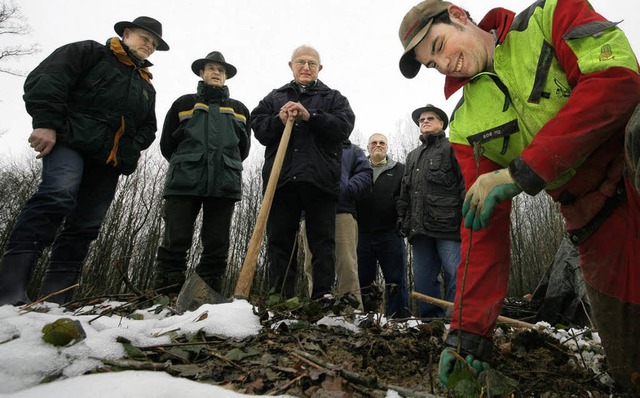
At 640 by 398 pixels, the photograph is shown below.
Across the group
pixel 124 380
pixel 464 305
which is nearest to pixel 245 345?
pixel 124 380

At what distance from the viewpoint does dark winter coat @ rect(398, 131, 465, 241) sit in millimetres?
3879

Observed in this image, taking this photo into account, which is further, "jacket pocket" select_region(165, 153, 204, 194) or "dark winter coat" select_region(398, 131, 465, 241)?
"dark winter coat" select_region(398, 131, 465, 241)

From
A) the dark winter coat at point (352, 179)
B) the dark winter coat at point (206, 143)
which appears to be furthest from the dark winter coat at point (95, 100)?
the dark winter coat at point (352, 179)

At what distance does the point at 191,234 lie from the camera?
3398 mm

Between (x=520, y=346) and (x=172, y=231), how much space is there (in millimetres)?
2757

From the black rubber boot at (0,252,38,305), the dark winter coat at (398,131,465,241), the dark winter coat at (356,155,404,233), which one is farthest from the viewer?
the dark winter coat at (356,155,404,233)

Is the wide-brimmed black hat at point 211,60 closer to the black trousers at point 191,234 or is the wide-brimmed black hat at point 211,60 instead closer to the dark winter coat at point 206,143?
the dark winter coat at point 206,143

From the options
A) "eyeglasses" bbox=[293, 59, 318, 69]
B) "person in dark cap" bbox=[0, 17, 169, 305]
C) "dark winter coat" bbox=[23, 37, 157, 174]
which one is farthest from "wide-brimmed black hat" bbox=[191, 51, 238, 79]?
"eyeglasses" bbox=[293, 59, 318, 69]

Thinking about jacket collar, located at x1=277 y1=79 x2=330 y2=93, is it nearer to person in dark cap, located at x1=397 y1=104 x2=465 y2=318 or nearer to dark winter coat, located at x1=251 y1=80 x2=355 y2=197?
dark winter coat, located at x1=251 y1=80 x2=355 y2=197

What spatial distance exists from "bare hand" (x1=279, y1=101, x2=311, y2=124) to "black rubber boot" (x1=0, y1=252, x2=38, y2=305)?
80.8 inches

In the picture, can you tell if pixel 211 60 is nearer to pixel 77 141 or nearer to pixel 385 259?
pixel 77 141

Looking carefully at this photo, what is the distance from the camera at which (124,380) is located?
1.09 meters

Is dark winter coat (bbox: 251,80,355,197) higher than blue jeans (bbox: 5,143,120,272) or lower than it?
higher

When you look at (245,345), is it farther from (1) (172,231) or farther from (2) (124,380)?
(1) (172,231)
